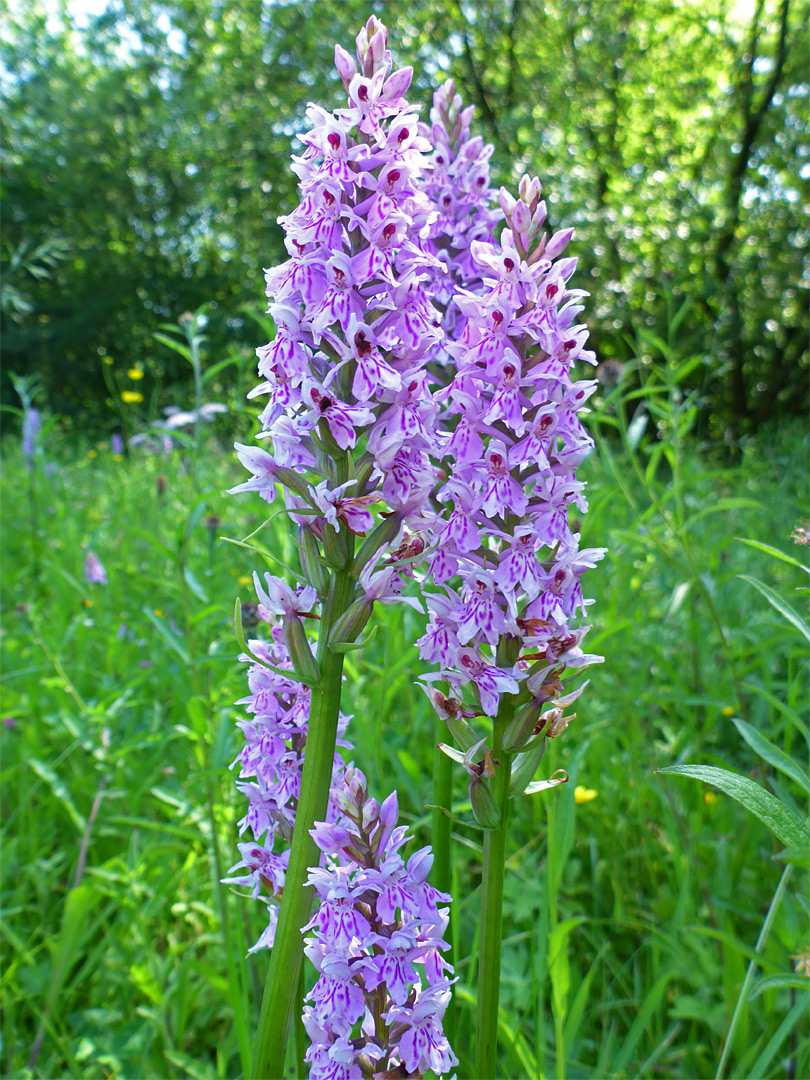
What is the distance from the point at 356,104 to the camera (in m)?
1.25

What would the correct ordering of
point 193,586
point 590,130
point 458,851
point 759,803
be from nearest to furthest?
1. point 759,803
2. point 193,586
3. point 458,851
4. point 590,130

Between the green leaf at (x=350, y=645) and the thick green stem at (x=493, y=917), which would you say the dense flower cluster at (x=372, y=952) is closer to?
the thick green stem at (x=493, y=917)

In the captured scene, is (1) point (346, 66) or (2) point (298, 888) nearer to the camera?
(2) point (298, 888)

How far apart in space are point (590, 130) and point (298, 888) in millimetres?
22368

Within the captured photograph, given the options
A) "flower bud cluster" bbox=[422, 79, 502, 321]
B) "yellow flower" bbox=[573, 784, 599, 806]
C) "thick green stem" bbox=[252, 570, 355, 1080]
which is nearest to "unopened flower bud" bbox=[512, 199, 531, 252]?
"flower bud cluster" bbox=[422, 79, 502, 321]

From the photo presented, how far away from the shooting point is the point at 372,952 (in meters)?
1.13

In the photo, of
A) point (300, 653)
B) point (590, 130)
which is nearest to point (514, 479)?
point (300, 653)

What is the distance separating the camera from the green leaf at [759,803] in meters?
1.00

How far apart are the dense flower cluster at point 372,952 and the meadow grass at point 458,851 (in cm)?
40

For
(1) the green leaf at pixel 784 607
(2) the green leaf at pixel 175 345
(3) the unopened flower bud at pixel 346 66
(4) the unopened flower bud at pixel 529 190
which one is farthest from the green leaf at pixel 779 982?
(2) the green leaf at pixel 175 345

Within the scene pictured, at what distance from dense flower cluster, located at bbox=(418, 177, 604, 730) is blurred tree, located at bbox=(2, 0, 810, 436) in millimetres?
14203

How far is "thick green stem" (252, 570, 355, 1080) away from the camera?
1146 mm

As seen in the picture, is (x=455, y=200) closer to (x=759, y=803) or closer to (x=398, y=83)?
(x=398, y=83)

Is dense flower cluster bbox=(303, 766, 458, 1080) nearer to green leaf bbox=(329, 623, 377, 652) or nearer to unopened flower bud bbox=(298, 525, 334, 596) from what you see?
green leaf bbox=(329, 623, 377, 652)
